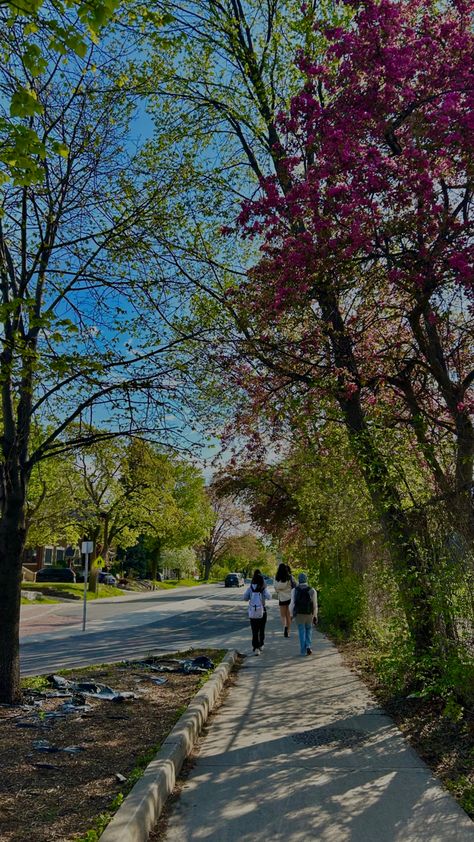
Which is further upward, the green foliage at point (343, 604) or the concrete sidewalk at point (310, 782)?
the green foliage at point (343, 604)

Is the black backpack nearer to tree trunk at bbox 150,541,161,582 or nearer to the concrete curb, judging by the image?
the concrete curb

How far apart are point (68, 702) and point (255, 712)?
2.18 m

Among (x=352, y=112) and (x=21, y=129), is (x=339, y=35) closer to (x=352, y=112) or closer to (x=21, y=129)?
(x=352, y=112)

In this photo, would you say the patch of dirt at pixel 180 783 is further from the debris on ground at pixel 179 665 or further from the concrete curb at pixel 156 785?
the debris on ground at pixel 179 665

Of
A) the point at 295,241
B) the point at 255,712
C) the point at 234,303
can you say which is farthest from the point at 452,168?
the point at 255,712

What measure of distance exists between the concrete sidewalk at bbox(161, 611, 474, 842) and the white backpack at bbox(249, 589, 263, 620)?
12.7 ft

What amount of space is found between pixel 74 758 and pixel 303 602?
7101 millimetres

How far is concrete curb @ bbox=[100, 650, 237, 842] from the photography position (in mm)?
3662

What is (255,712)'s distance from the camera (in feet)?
24.6

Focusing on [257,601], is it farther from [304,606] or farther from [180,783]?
[180,783]

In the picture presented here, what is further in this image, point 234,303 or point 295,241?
point 234,303

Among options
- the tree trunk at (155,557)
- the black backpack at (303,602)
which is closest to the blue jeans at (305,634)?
the black backpack at (303,602)

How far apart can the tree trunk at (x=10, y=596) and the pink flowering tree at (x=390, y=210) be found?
3906mm

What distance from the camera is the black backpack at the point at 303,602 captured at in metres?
11.9
